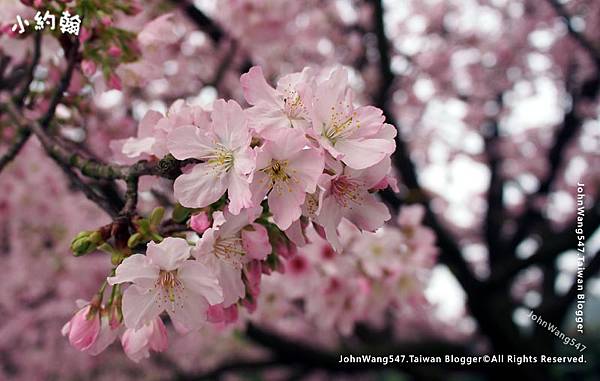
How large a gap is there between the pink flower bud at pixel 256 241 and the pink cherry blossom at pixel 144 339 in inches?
8.8

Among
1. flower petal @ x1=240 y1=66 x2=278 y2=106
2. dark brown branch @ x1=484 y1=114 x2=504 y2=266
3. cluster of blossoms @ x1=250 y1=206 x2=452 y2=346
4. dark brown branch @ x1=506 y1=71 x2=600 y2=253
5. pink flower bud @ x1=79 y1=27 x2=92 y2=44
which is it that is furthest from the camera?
dark brown branch @ x1=484 y1=114 x2=504 y2=266

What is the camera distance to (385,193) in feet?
9.91

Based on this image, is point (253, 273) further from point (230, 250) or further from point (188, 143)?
point (188, 143)

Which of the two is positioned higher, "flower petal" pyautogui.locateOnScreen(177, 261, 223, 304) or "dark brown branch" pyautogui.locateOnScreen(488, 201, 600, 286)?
"flower petal" pyautogui.locateOnScreen(177, 261, 223, 304)

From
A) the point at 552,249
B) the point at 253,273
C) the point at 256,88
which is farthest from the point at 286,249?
the point at 552,249

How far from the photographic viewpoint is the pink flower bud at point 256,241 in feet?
3.06

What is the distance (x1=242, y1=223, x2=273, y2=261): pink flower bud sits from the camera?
93cm

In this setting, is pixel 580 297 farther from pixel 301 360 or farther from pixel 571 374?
pixel 571 374

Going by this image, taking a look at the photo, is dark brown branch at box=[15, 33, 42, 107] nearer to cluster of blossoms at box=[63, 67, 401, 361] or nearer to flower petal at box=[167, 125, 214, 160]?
cluster of blossoms at box=[63, 67, 401, 361]

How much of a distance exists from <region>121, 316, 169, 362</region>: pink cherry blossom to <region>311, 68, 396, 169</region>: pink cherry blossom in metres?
0.45

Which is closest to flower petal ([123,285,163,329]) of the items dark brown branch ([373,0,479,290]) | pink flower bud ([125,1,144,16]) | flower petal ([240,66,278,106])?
flower petal ([240,66,278,106])

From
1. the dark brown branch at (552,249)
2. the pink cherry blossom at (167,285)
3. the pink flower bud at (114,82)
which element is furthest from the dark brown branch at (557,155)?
the pink cherry blossom at (167,285)

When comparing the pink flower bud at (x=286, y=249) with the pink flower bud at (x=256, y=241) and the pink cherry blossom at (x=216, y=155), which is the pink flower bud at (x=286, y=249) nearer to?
the pink flower bud at (x=256, y=241)

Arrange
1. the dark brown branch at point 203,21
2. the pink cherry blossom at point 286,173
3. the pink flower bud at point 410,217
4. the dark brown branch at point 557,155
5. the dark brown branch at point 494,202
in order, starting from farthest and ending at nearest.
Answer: the dark brown branch at point 494,202
the dark brown branch at point 557,155
the dark brown branch at point 203,21
the pink flower bud at point 410,217
the pink cherry blossom at point 286,173
